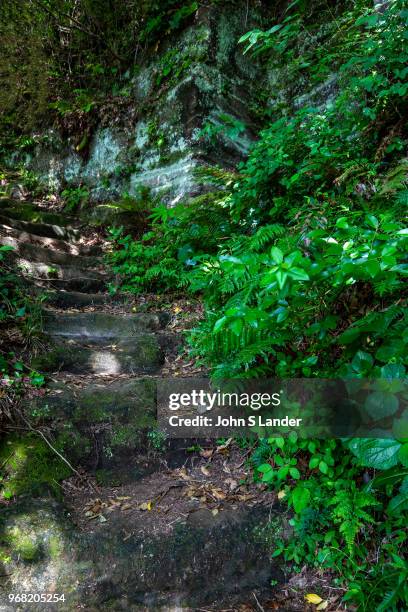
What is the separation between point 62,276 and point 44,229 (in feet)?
5.69

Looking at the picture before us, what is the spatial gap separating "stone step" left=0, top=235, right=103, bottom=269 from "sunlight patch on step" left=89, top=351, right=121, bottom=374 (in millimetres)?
2087

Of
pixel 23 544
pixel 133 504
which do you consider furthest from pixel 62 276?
pixel 23 544

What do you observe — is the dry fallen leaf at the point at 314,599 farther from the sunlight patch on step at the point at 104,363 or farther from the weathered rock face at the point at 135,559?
the sunlight patch on step at the point at 104,363

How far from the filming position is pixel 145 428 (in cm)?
291

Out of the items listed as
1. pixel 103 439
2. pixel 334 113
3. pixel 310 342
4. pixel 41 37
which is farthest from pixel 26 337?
pixel 41 37

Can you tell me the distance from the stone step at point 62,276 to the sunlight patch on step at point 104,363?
5.19 feet

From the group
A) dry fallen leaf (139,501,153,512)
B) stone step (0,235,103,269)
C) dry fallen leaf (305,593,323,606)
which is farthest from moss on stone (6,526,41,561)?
stone step (0,235,103,269)

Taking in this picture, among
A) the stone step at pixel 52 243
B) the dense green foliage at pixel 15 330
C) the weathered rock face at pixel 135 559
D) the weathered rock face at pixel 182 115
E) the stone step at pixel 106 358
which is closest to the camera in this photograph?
the weathered rock face at pixel 135 559

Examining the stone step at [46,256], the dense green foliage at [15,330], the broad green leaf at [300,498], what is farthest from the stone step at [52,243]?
the broad green leaf at [300,498]

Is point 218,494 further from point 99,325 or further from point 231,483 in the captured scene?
point 99,325

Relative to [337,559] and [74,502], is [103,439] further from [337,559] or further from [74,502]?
[337,559]

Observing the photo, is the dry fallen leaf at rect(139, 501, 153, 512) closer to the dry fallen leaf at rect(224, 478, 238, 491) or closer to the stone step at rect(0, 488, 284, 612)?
the stone step at rect(0, 488, 284, 612)

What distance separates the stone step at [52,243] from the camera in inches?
222

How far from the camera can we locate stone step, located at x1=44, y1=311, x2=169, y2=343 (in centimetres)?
403
